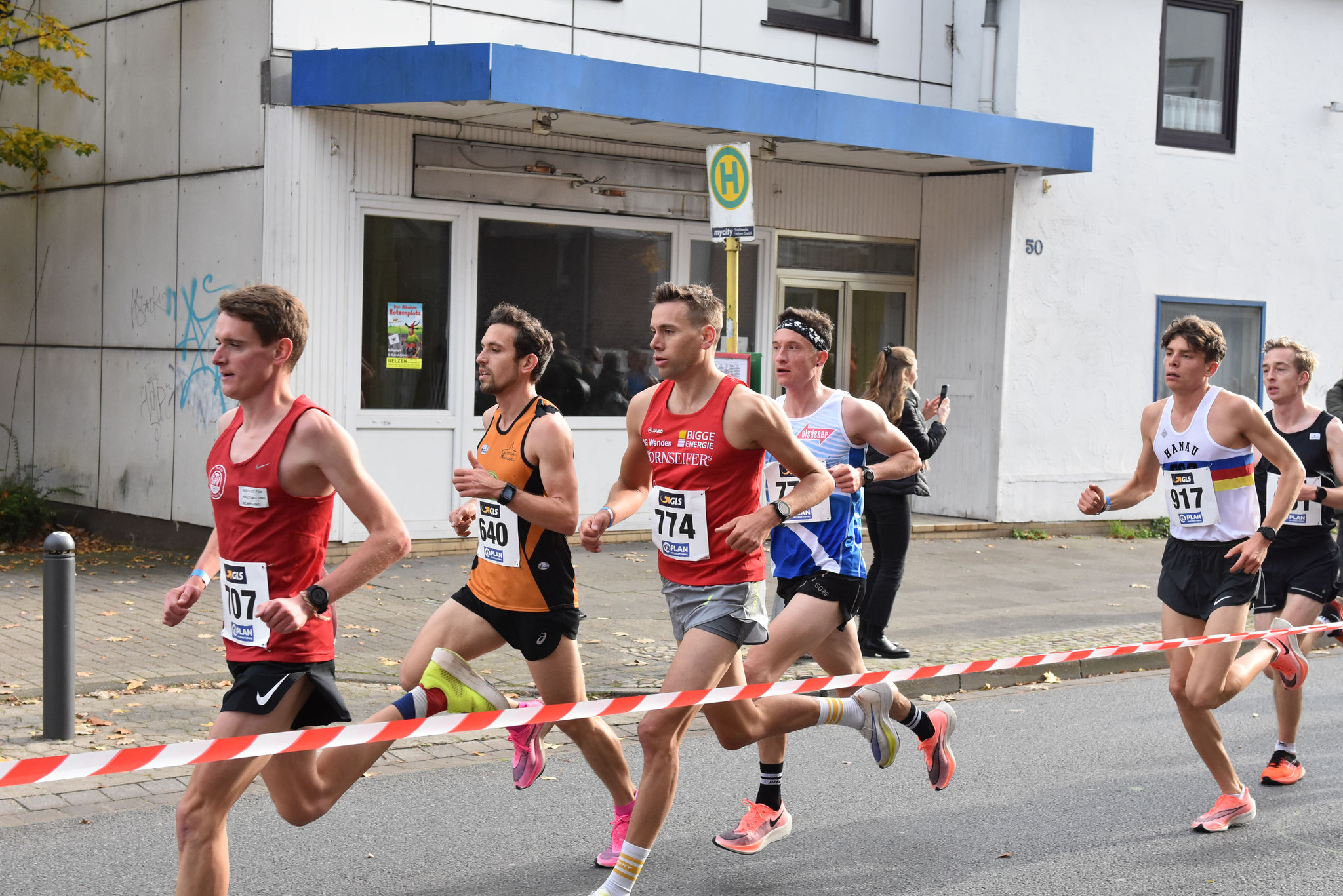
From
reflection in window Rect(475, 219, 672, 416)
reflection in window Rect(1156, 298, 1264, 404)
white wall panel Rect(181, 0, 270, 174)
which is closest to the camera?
white wall panel Rect(181, 0, 270, 174)

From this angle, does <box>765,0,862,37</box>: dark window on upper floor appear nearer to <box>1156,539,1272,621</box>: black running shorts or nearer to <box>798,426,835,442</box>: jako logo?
<box>798,426,835,442</box>: jako logo

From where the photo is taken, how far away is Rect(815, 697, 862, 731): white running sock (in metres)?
5.48

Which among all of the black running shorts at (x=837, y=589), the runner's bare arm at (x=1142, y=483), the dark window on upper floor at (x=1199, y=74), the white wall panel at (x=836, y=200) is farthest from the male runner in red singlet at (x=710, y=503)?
the dark window on upper floor at (x=1199, y=74)

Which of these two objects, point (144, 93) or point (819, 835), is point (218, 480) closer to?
point (819, 835)

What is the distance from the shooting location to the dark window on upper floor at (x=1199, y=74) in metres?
16.5

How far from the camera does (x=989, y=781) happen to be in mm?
6559

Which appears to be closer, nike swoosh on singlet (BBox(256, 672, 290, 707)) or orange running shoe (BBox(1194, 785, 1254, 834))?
nike swoosh on singlet (BBox(256, 672, 290, 707))

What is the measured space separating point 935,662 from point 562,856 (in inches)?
155

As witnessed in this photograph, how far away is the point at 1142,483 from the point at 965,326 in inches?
372

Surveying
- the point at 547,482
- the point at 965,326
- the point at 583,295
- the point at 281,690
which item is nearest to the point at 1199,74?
the point at 965,326

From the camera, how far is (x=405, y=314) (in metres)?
12.5

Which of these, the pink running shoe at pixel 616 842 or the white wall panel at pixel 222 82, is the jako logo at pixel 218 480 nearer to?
the pink running shoe at pixel 616 842

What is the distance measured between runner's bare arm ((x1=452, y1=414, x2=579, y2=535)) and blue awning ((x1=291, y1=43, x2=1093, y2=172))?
6.30 m

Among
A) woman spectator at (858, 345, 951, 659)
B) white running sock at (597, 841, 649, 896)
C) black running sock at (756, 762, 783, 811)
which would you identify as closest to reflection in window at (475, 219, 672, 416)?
woman spectator at (858, 345, 951, 659)
